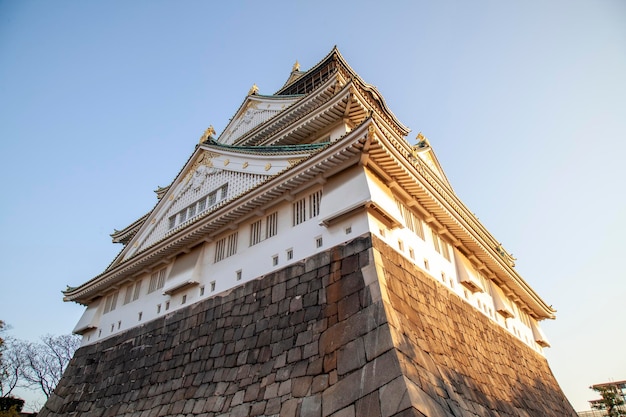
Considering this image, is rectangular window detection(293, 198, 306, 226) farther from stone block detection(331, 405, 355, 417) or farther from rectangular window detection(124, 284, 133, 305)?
rectangular window detection(124, 284, 133, 305)

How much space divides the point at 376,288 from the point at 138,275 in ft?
31.7

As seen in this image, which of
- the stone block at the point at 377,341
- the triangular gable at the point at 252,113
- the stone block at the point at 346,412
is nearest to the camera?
the stone block at the point at 346,412

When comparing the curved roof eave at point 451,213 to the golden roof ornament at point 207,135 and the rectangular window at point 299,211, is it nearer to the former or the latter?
the rectangular window at point 299,211

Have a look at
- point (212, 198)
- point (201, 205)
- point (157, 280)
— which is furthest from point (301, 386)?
point (201, 205)

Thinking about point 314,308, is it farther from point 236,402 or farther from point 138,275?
point 138,275

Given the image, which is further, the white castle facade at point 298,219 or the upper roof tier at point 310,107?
the upper roof tier at point 310,107

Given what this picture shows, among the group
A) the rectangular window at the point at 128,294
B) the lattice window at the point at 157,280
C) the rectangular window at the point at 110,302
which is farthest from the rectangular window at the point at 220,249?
the rectangular window at the point at 110,302

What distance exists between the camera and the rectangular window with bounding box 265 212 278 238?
10.5 metres

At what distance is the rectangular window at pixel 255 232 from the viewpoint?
10.8 metres

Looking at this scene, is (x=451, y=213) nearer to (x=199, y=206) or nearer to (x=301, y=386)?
(x=301, y=386)

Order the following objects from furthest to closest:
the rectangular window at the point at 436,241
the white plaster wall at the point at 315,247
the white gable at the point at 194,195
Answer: the white gable at the point at 194,195 < the rectangular window at the point at 436,241 < the white plaster wall at the point at 315,247

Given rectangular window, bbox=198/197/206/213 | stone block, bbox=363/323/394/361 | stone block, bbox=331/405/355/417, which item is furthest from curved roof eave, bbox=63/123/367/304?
stone block, bbox=331/405/355/417

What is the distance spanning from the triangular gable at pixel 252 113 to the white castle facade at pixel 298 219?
1.67 feet

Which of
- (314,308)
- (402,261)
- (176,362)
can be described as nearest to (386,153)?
(402,261)
